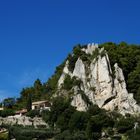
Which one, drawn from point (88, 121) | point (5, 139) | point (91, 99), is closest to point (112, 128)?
point (88, 121)

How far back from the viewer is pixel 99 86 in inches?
3120

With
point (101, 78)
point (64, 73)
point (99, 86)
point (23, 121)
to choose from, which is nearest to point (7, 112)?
point (23, 121)

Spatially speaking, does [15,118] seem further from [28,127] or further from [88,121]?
[88,121]

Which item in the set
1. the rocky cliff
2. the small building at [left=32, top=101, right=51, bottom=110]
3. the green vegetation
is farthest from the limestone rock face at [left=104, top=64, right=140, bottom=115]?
the small building at [left=32, top=101, right=51, bottom=110]

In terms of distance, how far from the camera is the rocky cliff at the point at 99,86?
76875mm

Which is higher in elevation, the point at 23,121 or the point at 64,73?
the point at 64,73

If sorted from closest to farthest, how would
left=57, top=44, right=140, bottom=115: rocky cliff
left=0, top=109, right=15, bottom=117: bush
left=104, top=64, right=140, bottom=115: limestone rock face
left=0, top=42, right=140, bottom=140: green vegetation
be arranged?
left=0, top=42, right=140, bottom=140: green vegetation < left=104, top=64, right=140, bottom=115: limestone rock face < left=57, top=44, right=140, bottom=115: rocky cliff < left=0, top=109, right=15, bottom=117: bush

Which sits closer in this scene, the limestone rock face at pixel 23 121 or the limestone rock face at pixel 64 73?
the limestone rock face at pixel 23 121

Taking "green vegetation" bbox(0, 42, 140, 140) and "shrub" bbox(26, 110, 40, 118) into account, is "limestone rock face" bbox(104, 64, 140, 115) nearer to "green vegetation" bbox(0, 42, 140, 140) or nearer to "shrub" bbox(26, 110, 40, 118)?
"green vegetation" bbox(0, 42, 140, 140)

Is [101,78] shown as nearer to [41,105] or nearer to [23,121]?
[41,105]

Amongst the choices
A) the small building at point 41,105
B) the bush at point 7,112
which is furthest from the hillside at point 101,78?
the bush at point 7,112

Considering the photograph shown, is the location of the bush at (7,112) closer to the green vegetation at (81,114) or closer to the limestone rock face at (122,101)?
the green vegetation at (81,114)

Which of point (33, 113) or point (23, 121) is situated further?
point (33, 113)

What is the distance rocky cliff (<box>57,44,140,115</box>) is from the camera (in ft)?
252
